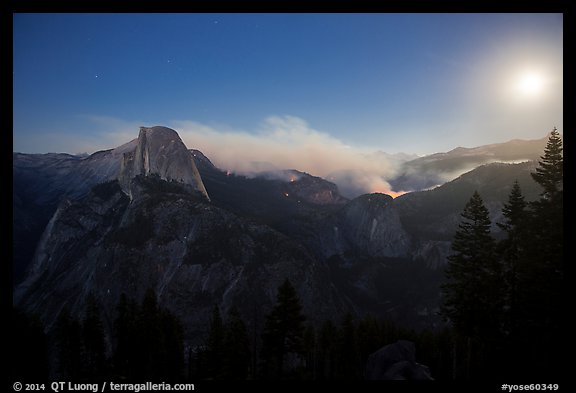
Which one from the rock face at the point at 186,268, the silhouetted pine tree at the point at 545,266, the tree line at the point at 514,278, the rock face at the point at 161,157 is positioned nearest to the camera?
the silhouetted pine tree at the point at 545,266

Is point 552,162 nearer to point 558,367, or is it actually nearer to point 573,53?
point 573,53

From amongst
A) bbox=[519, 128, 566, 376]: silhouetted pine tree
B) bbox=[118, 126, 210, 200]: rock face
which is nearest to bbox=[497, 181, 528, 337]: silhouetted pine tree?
bbox=[519, 128, 566, 376]: silhouetted pine tree

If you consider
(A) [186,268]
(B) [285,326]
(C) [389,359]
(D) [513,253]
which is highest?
(D) [513,253]

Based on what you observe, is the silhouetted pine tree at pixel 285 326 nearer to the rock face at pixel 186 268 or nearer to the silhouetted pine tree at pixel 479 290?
the silhouetted pine tree at pixel 479 290

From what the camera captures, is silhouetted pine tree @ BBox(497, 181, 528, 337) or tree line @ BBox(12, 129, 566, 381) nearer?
tree line @ BBox(12, 129, 566, 381)

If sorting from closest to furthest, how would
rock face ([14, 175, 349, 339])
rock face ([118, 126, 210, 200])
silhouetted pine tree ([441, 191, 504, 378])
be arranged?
silhouetted pine tree ([441, 191, 504, 378])
rock face ([14, 175, 349, 339])
rock face ([118, 126, 210, 200])

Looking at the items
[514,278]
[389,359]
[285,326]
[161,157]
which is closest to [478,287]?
[514,278]

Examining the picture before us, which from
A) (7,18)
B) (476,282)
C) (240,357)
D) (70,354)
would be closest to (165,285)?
(70,354)

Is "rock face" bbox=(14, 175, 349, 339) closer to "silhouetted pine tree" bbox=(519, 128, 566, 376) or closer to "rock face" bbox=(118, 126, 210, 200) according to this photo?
"rock face" bbox=(118, 126, 210, 200)

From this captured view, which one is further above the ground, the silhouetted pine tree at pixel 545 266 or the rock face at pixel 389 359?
the silhouetted pine tree at pixel 545 266

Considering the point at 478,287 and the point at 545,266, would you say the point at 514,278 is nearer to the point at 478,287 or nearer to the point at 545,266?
the point at 478,287

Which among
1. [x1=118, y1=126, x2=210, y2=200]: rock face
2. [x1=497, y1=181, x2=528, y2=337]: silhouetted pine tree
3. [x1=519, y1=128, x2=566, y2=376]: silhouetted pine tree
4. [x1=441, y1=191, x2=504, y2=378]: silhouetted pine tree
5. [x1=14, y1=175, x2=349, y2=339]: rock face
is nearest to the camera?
[x1=519, y1=128, x2=566, y2=376]: silhouetted pine tree

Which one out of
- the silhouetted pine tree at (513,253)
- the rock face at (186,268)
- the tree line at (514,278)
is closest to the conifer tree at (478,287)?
the tree line at (514,278)
